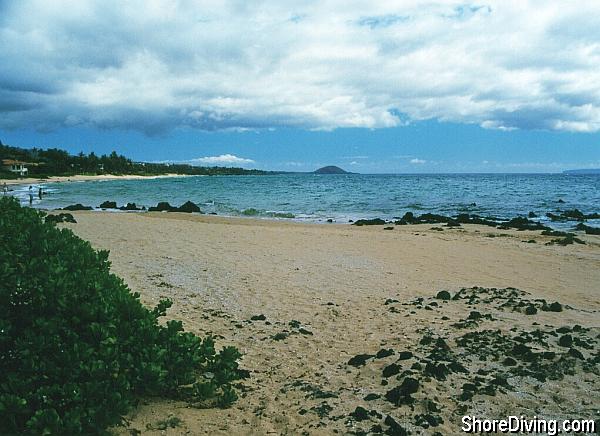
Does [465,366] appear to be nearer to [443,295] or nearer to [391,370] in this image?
[391,370]

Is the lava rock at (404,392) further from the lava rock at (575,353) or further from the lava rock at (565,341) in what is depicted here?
the lava rock at (565,341)

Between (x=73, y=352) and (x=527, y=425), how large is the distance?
11.9 feet

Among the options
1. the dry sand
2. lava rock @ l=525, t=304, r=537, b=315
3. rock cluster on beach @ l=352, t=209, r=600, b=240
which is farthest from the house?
lava rock @ l=525, t=304, r=537, b=315

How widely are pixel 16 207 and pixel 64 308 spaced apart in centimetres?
353

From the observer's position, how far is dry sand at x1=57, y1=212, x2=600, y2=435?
4.18 metres

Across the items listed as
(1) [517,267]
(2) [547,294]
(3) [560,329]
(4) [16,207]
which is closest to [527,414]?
(3) [560,329]

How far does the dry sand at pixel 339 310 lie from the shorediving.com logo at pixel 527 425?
98 millimetres

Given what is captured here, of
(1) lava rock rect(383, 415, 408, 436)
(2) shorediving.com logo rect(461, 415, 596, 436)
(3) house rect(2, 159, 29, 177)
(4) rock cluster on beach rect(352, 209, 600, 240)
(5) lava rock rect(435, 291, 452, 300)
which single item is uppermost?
(3) house rect(2, 159, 29, 177)

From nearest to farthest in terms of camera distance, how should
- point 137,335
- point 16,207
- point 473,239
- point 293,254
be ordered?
point 137,335 < point 16,207 < point 293,254 < point 473,239

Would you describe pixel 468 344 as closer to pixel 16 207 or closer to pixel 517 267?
pixel 16 207

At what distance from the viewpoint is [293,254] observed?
42.5 ft

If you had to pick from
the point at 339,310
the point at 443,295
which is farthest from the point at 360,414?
the point at 443,295

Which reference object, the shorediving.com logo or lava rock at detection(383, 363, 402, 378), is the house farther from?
the shorediving.com logo

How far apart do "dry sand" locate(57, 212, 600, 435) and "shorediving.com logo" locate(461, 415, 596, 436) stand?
0.10 metres
